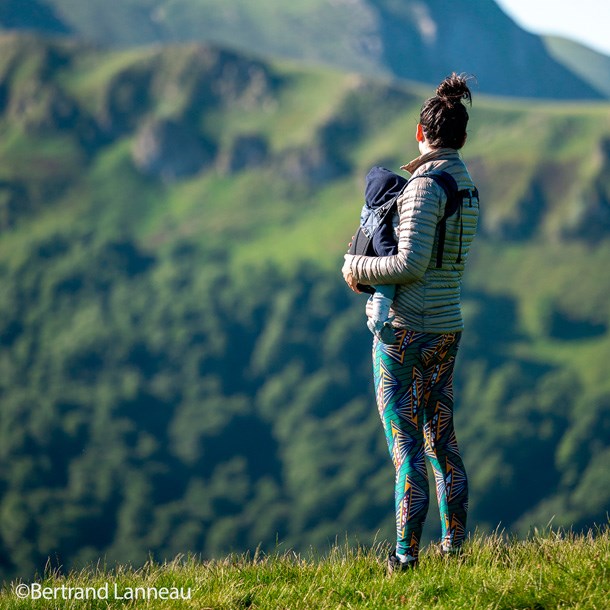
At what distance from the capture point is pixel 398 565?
18.8 ft

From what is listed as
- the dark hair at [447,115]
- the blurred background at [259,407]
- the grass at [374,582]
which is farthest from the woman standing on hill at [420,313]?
the blurred background at [259,407]

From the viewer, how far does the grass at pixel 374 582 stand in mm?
4949

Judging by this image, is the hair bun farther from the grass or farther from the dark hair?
the grass

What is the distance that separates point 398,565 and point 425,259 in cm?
190

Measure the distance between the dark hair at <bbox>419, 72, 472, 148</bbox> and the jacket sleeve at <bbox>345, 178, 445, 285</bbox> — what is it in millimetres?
371

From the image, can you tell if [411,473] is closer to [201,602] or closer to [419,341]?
[419,341]

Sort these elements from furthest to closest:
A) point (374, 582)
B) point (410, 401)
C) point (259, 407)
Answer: point (259, 407) < point (410, 401) < point (374, 582)

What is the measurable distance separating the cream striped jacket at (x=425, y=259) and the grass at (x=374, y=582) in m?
1.49

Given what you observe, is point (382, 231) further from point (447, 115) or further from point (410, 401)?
point (410, 401)

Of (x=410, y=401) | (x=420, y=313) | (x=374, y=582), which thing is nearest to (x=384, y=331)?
(x=420, y=313)

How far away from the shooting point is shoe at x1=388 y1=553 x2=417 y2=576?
5673 millimetres

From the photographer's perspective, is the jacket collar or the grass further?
the jacket collar

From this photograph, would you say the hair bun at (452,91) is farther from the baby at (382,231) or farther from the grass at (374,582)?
the grass at (374,582)

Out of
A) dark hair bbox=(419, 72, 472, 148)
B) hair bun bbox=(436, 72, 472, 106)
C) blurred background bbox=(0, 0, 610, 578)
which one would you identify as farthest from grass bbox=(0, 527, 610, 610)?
blurred background bbox=(0, 0, 610, 578)
